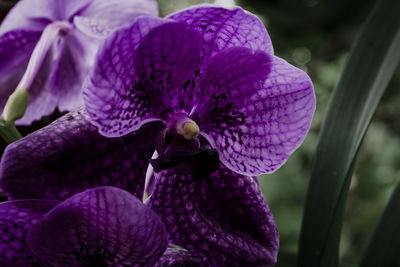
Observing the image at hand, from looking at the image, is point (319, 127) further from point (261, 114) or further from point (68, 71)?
point (261, 114)

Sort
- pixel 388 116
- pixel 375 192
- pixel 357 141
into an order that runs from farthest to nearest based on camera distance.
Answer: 1. pixel 388 116
2. pixel 375 192
3. pixel 357 141

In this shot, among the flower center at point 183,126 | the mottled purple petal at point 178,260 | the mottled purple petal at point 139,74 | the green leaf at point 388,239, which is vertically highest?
the mottled purple petal at point 139,74

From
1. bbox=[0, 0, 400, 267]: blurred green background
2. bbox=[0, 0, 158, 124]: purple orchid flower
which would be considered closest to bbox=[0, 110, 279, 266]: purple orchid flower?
bbox=[0, 0, 158, 124]: purple orchid flower

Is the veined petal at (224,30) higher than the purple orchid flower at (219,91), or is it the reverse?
the veined petal at (224,30)

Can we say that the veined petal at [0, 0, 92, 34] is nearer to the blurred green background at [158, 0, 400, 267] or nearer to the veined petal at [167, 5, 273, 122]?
the veined petal at [167, 5, 273, 122]

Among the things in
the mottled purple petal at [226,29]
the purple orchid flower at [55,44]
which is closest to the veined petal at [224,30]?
the mottled purple petal at [226,29]

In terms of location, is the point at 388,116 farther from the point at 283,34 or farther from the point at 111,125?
the point at 111,125

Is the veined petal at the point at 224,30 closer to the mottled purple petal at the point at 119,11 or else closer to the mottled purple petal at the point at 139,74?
the mottled purple petal at the point at 139,74

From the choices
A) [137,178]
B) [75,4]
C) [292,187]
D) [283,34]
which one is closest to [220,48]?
[137,178]
